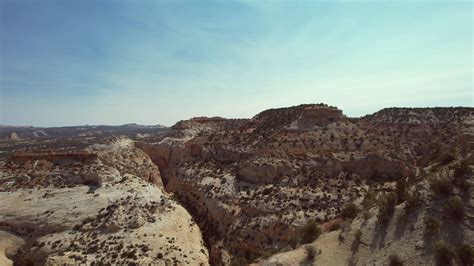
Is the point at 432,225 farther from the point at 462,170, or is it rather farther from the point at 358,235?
the point at 462,170

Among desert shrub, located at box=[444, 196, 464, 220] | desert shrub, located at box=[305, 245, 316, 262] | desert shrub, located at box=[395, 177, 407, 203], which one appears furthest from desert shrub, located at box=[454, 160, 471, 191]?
desert shrub, located at box=[305, 245, 316, 262]

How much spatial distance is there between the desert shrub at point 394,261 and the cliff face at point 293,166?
924cm

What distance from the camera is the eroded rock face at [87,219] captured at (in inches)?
1176

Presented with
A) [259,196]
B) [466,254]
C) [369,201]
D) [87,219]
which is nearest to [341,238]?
[369,201]

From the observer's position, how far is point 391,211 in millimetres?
23766

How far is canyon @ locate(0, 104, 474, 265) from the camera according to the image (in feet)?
75.7

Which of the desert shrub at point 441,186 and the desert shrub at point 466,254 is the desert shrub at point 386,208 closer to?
the desert shrub at point 441,186

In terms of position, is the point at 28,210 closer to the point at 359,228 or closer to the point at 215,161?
the point at 215,161

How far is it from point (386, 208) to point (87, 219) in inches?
1043

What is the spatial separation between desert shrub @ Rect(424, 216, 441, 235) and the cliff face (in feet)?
35.8

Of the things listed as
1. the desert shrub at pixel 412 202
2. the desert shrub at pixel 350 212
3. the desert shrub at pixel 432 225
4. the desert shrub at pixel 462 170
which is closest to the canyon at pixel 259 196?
the desert shrub at pixel 462 170

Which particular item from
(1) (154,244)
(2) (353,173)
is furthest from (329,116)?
(1) (154,244)

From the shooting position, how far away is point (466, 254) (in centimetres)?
1811

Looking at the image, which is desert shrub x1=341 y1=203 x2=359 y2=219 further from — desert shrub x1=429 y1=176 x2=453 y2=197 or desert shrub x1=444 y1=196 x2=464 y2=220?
desert shrub x1=444 y1=196 x2=464 y2=220
